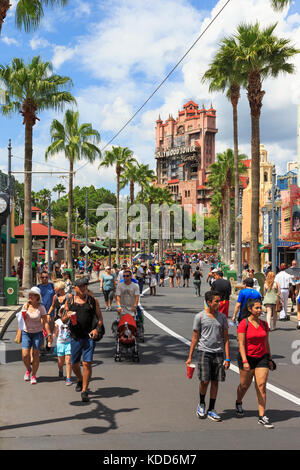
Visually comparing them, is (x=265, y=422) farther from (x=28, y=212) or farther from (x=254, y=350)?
(x=28, y=212)

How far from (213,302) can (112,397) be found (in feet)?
7.58

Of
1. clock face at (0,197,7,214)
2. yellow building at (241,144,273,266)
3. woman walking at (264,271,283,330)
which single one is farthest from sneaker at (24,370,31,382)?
yellow building at (241,144,273,266)

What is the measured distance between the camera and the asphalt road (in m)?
6.00

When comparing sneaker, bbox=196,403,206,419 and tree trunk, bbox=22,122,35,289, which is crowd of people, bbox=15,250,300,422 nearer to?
sneaker, bbox=196,403,206,419

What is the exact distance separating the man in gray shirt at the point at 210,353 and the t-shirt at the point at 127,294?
4.40 metres

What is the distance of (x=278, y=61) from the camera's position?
87.0 ft

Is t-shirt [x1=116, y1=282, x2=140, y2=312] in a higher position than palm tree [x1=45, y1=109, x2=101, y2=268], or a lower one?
lower

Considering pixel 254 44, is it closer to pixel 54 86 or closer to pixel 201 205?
pixel 54 86

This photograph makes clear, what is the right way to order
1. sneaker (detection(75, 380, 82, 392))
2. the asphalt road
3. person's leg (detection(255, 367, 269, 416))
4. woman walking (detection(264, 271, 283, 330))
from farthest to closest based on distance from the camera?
1. woman walking (detection(264, 271, 283, 330))
2. sneaker (detection(75, 380, 82, 392))
3. person's leg (detection(255, 367, 269, 416))
4. the asphalt road

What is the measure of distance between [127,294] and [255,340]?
4881 millimetres

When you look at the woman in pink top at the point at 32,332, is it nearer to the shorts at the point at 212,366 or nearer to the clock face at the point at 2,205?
the shorts at the point at 212,366

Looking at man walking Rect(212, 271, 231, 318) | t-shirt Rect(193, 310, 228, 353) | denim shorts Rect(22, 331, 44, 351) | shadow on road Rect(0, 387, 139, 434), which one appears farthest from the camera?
man walking Rect(212, 271, 231, 318)

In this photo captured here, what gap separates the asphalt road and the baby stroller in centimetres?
23
